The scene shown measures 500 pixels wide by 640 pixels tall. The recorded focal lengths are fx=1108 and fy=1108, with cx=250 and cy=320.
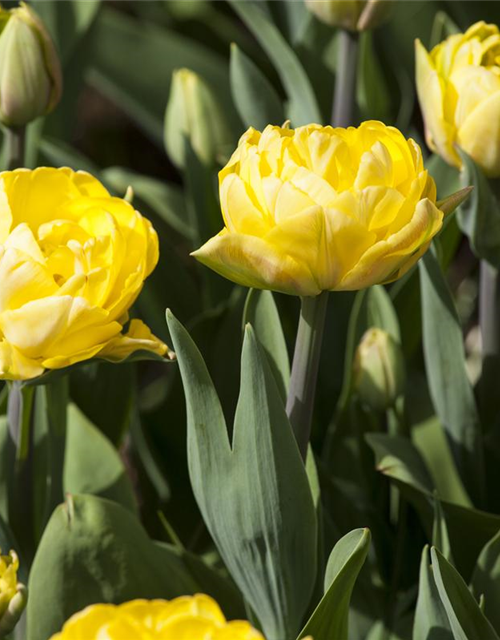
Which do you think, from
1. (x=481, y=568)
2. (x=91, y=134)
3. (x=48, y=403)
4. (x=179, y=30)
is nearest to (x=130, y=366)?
(x=48, y=403)

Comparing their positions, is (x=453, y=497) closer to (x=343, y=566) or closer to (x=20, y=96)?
(x=343, y=566)

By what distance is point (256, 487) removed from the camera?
534mm

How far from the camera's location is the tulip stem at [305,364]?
0.51m

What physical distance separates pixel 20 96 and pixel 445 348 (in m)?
0.31

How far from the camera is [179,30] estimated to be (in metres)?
1.39

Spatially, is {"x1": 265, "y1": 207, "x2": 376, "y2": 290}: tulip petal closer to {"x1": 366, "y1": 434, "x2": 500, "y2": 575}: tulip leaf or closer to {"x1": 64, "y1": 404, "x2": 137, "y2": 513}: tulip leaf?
{"x1": 366, "y1": 434, "x2": 500, "y2": 575}: tulip leaf

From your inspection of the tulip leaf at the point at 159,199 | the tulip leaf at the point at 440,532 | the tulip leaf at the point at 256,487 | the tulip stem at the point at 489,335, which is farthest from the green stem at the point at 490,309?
the tulip leaf at the point at 159,199

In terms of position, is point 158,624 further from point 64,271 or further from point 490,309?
point 490,309

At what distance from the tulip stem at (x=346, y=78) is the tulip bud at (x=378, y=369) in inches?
6.6

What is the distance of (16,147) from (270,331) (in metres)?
0.23

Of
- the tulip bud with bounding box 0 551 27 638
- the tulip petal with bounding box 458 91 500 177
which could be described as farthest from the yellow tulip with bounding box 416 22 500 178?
the tulip bud with bounding box 0 551 27 638

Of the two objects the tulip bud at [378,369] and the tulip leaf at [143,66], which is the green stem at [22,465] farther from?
the tulip leaf at [143,66]

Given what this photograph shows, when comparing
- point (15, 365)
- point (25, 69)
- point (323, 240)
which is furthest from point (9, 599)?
point (25, 69)

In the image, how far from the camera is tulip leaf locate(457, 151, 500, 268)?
0.65m
